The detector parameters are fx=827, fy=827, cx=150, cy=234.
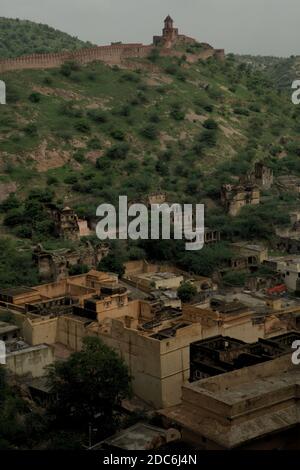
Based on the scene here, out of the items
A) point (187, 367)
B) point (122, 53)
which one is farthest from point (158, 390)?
point (122, 53)

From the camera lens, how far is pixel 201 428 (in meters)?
13.8

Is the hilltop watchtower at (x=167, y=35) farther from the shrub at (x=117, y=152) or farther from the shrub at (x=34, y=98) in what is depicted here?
the shrub at (x=117, y=152)

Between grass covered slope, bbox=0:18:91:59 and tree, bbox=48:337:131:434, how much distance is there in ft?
145

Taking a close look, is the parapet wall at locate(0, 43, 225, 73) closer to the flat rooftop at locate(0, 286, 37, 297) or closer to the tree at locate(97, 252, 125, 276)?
the tree at locate(97, 252, 125, 276)

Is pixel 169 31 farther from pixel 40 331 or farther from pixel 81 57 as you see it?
pixel 40 331

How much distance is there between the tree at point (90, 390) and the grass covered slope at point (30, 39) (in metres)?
44.2

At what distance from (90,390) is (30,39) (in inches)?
2102

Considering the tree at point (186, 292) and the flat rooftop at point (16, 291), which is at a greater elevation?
the flat rooftop at point (16, 291)

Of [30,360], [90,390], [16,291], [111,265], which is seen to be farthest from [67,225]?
[90,390]

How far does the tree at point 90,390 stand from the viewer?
16.1m

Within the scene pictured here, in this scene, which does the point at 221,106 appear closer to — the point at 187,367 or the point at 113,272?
the point at 113,272

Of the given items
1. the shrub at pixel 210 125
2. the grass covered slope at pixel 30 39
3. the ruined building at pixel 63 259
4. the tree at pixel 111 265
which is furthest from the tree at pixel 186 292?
the grass covered slope at pixel 30 39

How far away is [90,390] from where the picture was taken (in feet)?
52.9

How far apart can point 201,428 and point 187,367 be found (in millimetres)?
4595
